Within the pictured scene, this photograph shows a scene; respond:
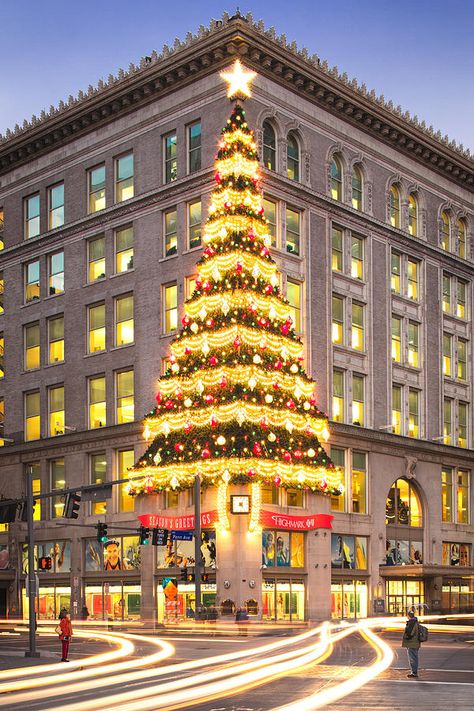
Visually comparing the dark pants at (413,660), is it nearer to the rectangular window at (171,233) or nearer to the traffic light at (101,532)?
the traffic light at (101,532)

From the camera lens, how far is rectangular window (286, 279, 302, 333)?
62250mm

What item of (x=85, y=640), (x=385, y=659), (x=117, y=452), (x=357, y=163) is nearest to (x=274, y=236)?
(x=357, y=163)

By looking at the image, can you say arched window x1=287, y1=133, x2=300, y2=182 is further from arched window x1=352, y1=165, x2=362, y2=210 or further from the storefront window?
the storefront window

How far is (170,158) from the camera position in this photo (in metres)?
64.1

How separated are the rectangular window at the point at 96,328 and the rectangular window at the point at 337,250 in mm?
14211

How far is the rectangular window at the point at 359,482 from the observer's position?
64.8m

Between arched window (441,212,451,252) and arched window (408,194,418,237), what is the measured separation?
271 cm

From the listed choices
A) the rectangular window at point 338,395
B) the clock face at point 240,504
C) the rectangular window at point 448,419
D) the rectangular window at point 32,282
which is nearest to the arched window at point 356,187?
the rectangular window at point 338,395

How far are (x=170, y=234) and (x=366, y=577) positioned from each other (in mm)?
22838

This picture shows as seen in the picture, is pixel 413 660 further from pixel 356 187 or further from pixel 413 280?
pixel 413 280

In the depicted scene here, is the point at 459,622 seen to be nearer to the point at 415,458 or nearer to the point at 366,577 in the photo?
the point at 366,577

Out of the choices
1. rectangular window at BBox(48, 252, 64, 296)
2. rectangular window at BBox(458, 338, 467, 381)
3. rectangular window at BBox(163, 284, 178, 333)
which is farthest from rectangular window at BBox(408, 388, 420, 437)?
rectangular window at BBox(48, 252, 64, 296)

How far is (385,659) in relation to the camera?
108ft

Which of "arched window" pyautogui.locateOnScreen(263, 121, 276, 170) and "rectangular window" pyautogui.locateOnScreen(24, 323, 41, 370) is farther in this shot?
"rectangular window" pyautogui.locateOnScreen(24, 323, 41, 370)
